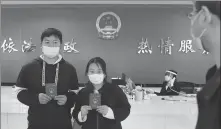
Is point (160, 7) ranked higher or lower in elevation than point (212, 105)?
higher

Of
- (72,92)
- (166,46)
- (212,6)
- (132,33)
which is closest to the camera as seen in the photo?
(212,6)

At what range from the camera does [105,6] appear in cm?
478

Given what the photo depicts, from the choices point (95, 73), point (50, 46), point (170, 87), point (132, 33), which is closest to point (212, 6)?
point (95, 73)

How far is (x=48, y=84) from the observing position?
174cm

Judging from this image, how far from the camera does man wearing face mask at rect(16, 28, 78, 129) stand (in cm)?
177

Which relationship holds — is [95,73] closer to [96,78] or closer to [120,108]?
[96,78]

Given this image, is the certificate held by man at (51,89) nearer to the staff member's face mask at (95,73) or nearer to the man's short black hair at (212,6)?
the staff member's face mask at (95,73)

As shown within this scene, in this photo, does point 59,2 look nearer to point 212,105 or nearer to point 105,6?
point 105,6

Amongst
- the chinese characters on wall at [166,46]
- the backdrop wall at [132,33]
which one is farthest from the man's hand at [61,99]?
the chinese characters on wall at [166,46]

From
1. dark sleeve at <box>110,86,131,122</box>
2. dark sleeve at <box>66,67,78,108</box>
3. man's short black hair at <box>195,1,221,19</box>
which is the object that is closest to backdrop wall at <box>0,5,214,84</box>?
dark sleeve at <box>66,67,78,108</box>

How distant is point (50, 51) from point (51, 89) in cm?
26

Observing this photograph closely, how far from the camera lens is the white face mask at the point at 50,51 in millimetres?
1763

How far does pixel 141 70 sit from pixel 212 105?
4184mm

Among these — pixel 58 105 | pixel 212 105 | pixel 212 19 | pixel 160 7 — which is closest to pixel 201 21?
pixel 212 19
